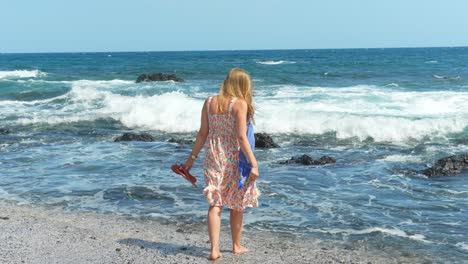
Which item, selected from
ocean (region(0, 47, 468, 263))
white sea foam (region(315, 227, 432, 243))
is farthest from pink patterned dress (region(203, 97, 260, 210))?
white sea foam (region(315, 227, 432, 243))

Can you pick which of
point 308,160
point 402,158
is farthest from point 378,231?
point 402,158

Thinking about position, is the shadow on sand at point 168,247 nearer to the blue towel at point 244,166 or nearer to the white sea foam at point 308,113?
the blue towel at point 244,166

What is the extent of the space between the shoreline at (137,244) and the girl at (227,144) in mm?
503

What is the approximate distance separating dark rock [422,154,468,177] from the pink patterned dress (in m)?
5.28

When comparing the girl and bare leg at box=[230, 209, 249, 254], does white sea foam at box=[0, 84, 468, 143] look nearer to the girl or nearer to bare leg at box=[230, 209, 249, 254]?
bare leg at box=[230, 209, 249, 254]

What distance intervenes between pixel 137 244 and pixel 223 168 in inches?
51.0

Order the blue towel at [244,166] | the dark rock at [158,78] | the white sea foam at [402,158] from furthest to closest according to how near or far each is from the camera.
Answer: the dark rock at [158,78]
the white sea foam at [402,158]
the blue towel at [244,166]

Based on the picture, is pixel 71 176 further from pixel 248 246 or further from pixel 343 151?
pixel 343 151

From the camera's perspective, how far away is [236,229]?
520 centimetres

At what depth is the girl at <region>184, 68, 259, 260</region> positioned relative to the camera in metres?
4.75

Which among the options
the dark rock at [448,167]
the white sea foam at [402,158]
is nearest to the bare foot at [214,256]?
the dark rock at [448,167]

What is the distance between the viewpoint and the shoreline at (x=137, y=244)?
5199 mm

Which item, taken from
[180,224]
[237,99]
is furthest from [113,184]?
[237,99]

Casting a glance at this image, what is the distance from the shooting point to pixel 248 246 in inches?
220
